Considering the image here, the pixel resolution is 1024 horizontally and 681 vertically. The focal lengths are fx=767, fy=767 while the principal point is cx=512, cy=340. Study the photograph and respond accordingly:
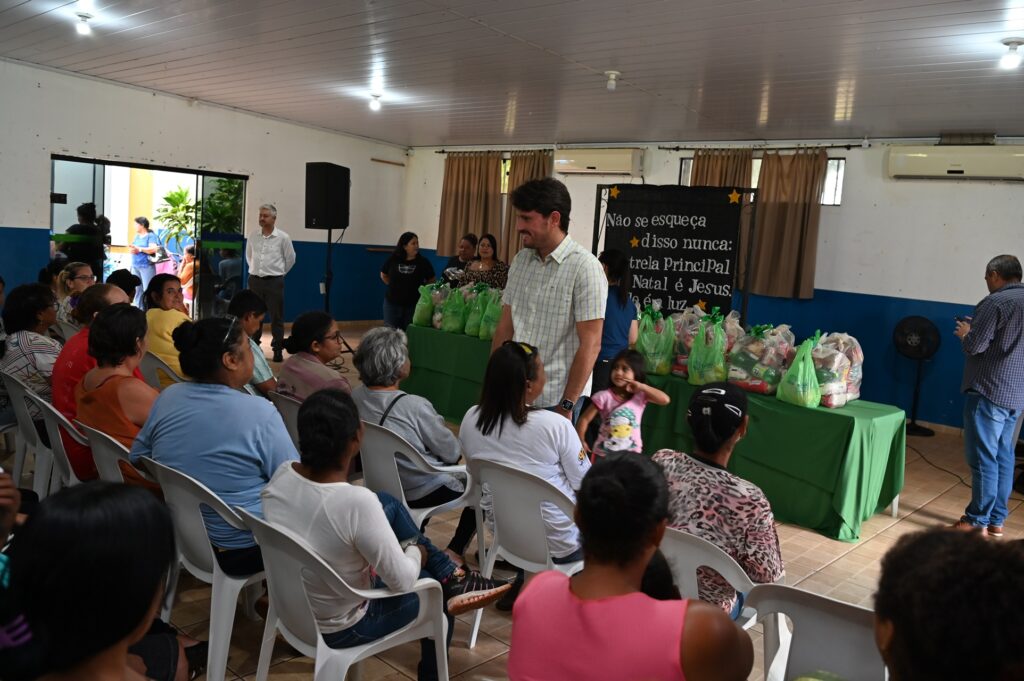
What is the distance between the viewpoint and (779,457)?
4137 millimetres

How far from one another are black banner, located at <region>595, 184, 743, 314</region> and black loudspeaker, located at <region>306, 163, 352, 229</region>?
358 centimetres

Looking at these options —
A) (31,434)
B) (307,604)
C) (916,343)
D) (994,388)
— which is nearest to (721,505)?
(307,604)

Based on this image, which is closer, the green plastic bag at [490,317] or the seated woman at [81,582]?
the seated woman at [81,582]

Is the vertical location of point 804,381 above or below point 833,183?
below

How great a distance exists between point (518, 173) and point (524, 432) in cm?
824

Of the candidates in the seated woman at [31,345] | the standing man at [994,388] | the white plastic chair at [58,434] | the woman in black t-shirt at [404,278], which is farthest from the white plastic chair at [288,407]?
the woman in black t-shirt at [404,278]

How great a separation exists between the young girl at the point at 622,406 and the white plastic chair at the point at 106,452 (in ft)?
6.58

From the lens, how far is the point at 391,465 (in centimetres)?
275

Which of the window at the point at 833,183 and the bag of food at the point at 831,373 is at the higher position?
the window at the point at 833,183

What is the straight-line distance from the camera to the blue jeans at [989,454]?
13.4 ft

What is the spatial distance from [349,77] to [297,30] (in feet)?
4.92

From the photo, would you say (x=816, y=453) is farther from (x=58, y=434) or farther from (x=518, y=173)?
(x=518, y=173)

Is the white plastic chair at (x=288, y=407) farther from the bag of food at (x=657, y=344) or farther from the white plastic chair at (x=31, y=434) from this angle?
the bag of food at (x=657, y=344)

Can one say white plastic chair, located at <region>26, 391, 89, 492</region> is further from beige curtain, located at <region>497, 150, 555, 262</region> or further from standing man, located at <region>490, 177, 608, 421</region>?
beige curtain, located at <region>497, 150, 555, 262</region>
